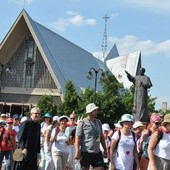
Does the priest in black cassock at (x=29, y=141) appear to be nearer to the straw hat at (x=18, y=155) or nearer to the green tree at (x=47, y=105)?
the straw hat at (x=18, y=155)

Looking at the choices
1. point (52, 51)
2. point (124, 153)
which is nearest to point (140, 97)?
point (124, 153)

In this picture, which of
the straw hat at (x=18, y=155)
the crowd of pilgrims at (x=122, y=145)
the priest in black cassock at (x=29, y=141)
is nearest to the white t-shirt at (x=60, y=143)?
the crowd of pilgrims at (x=122, y=145)

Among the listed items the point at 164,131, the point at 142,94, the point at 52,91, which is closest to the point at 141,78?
the point at 142,94

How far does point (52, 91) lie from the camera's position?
1587 inches

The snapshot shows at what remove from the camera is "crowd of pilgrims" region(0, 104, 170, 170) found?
20.5 feet

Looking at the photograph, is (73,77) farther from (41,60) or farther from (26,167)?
(26,167)

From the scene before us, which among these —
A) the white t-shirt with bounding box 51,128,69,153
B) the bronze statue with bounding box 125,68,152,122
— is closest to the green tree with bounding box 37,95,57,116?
the bronze statue with bounding box 125,68,152,122

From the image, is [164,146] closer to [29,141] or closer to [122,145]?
[122,145]

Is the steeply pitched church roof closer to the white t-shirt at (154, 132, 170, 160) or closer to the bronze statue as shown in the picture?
the bronze statue

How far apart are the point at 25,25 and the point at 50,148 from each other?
31260 mm

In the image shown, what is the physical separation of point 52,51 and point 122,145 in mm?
33415

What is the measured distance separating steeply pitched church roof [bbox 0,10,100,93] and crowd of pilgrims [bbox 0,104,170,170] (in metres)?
26.3

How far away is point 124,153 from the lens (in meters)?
6.74

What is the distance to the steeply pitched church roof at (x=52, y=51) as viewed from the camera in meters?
38.1
